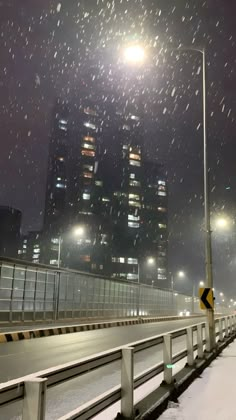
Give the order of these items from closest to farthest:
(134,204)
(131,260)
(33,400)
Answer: (33,400)
(131,260)
(134,204)

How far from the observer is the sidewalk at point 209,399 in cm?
598

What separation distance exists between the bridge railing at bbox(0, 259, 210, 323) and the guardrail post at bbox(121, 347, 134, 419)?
71.9 feet

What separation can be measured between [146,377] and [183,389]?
6.05ft

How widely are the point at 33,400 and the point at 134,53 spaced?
14.4 meters

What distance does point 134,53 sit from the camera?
623 inches

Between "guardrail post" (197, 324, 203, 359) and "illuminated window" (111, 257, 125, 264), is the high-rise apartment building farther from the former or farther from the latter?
"guardrail post" (197, 324, 203, 359)

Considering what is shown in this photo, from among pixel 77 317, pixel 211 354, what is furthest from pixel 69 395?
pixel 77 317

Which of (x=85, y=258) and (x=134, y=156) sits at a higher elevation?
(x=134, y=156)

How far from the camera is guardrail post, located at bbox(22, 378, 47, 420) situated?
3164 millimetres

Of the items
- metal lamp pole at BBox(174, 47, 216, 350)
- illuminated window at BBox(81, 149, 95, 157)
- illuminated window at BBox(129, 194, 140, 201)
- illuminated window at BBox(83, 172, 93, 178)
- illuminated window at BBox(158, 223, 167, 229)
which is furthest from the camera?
illuminated window at BBox(158, 223, 167, 229)

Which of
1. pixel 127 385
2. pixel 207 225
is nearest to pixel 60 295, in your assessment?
pixel 207 225

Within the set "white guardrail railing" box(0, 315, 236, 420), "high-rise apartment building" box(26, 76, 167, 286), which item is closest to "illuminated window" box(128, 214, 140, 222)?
"high-rise apartment building" box(26, 76, 167, 286)

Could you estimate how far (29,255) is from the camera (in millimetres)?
170125

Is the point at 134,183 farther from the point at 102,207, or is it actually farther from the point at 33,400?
the point at 33,400
